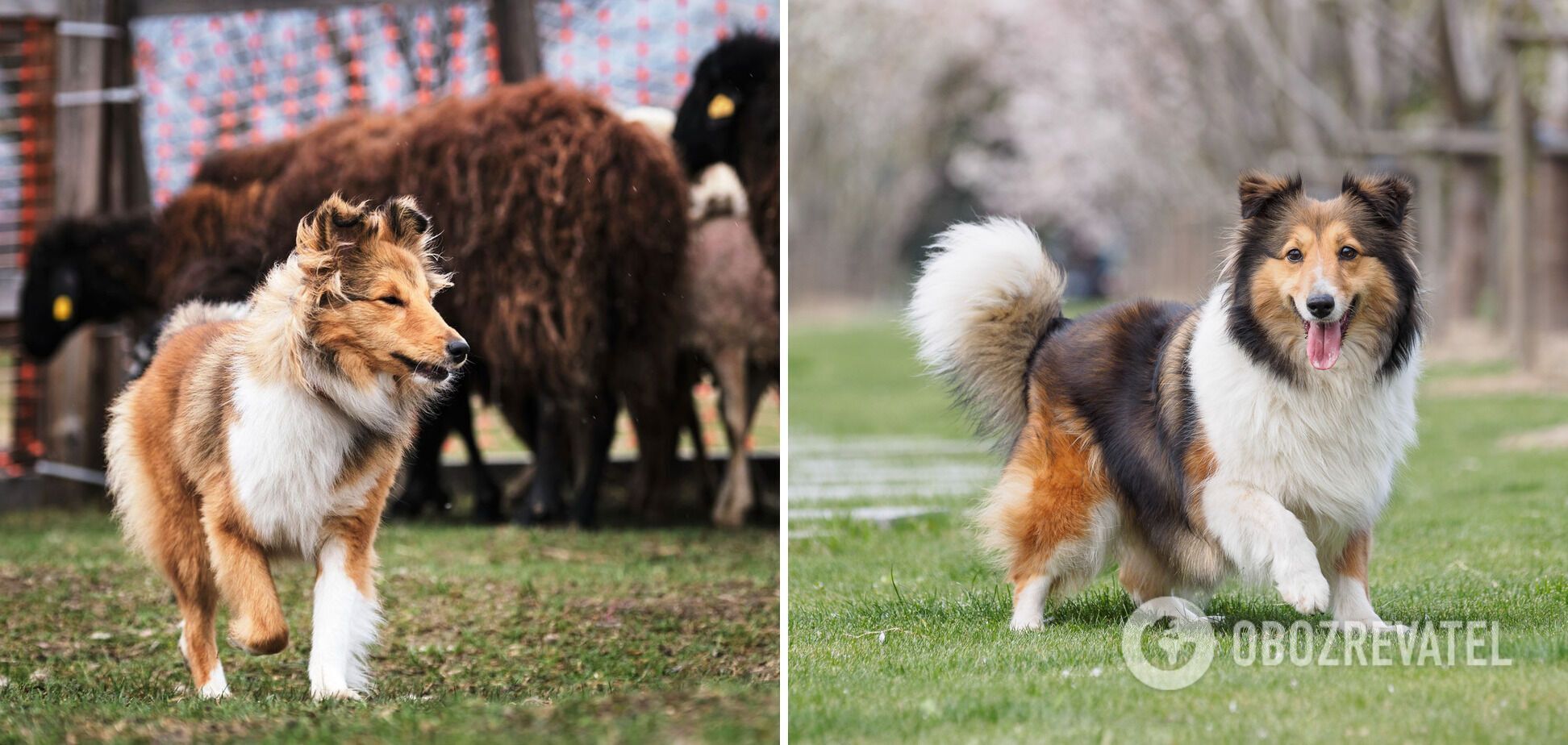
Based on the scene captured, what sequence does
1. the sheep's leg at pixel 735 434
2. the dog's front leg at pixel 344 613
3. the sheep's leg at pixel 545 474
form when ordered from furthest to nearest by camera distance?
the sheep's leg at pixel 735 434, the sheep's leg at pixel 545 474, the dog's front leg at pixel 344 613

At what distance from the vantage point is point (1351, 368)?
481cm

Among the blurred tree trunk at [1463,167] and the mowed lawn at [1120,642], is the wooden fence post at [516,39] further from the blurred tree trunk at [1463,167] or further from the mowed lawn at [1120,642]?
the blurred tree trunk at [1463,167]

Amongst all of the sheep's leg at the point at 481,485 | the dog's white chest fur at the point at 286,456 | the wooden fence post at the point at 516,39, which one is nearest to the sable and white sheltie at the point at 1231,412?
the dog's white chest fur at the point at 286,456

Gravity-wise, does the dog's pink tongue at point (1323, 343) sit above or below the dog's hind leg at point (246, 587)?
above

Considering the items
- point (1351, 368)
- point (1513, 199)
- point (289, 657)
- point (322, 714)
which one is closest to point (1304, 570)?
point (1351, 368)

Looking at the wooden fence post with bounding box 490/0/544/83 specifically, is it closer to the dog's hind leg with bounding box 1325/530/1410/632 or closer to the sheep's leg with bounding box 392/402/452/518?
the sheep's leg with bounding box 392/402/452/518

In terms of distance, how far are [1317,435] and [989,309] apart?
1.34m

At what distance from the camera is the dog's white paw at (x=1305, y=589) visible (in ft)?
15.1

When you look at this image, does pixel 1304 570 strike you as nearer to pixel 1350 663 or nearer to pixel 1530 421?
pixel 1350 663

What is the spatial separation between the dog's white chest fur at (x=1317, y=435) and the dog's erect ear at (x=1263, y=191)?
1.51 feet

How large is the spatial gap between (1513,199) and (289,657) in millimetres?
12535

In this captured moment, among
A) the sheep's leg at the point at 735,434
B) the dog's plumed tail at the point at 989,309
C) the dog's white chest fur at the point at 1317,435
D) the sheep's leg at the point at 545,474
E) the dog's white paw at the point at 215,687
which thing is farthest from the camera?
the sheep's leg at the point at 735,434

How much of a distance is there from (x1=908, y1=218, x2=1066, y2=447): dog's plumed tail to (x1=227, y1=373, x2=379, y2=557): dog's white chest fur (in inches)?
84.4

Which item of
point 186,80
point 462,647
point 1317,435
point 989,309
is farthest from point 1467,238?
point 462,647
